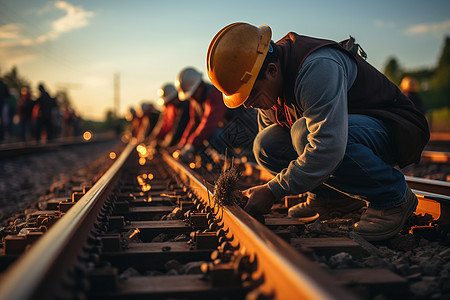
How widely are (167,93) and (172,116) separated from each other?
25.8 inches

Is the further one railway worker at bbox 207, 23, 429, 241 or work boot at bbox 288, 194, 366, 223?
work boot at bbox 288, 194, 366, 223

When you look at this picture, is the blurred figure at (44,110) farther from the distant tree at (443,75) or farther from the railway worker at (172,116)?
the distant tree at (443,75)

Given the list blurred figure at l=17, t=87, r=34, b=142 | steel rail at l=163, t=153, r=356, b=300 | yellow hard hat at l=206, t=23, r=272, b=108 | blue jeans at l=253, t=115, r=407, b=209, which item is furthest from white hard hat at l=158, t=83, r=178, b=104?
blurred figure at l=17, t=87, r=34, b=142

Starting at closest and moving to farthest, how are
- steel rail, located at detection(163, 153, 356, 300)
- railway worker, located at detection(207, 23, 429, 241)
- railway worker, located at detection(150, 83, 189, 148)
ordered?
steel rail, located at detection(163, 153, 356, 300)
railway worker, located at detection(207, 23, 429, 241)
railway worker, located at detection(150, 83, 189, 148)

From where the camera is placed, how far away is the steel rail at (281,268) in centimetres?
115

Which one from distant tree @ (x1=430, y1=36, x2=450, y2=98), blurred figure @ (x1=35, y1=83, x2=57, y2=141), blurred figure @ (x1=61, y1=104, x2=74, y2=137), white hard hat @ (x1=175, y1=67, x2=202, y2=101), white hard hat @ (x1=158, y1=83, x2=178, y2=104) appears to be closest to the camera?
white hard hat @ (x1=175, y1=67, x2=202, y2=101)

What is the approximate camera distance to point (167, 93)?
33.9 feet

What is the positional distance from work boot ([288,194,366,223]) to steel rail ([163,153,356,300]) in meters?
1.06

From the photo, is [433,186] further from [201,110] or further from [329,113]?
[201,110]

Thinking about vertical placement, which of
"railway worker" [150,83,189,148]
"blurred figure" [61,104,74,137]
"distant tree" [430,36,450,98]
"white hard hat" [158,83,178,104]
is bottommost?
"railway worker" [150,83,189,148]

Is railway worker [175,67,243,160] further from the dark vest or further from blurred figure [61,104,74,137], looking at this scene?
blurred figure [61,104,74,137]

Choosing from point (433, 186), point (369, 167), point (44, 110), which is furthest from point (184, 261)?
point (44, 110)

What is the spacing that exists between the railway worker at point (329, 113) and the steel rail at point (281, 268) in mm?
469

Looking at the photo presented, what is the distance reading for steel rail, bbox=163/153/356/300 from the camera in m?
1.15
